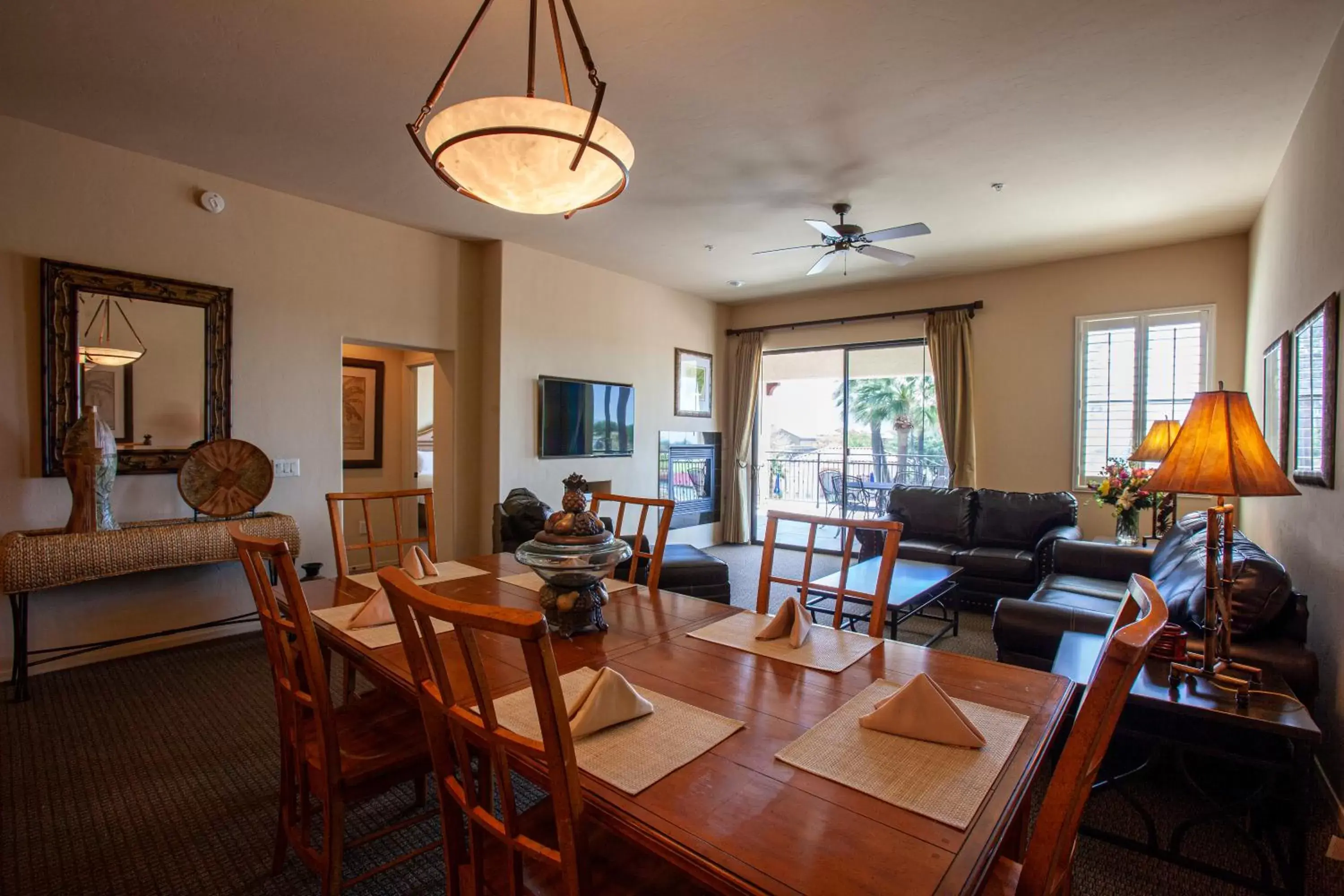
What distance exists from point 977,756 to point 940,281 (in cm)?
604

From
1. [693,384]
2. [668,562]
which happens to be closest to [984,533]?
[668,562]

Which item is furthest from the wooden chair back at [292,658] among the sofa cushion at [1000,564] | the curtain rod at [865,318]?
the curtain rod at [865,318]

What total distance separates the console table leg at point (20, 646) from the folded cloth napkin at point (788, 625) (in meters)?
3.60

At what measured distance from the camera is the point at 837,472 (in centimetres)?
752

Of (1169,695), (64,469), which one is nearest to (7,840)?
(64,469)

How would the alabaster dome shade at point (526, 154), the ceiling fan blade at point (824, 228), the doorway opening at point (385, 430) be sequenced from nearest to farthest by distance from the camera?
the alabaster dome shade at point (526, 154)
the ceiling fan blade at point (824, 228)
the doorway opening at point (385, 430)

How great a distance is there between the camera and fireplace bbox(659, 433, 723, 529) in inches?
273

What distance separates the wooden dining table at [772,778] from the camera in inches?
32.7

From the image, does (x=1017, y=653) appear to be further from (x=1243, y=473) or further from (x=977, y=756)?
(x=977, y=756)

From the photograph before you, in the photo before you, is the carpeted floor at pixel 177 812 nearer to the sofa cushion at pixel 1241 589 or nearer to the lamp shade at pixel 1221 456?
the sofa cushion at pixel 1241 589

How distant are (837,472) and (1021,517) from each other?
2637 mm

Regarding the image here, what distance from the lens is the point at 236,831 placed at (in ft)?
6.84

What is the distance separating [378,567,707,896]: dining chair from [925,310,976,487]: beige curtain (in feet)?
18.3

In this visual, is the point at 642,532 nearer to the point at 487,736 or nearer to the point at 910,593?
the point at 487,736
